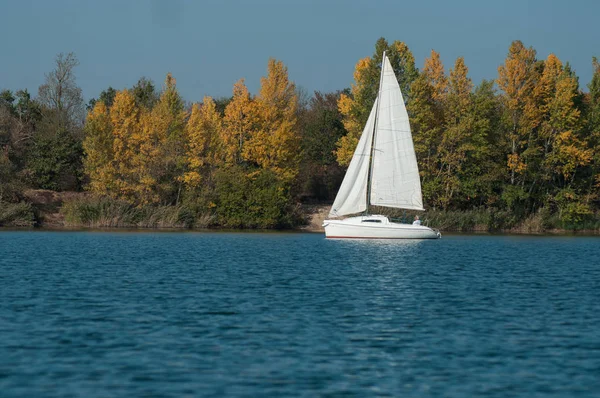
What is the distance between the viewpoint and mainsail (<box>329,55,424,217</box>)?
58.8m

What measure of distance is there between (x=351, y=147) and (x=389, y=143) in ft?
54.4

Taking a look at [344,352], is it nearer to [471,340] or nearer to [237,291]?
[471,340]

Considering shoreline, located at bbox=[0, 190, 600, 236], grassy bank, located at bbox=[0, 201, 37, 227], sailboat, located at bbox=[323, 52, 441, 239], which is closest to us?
sailboat, located at bbox=[323, 52, 441, 239]

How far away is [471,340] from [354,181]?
4100 centimetres

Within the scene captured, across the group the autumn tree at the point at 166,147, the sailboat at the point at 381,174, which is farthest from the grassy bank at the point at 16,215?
the sailboat at the point at 381,174

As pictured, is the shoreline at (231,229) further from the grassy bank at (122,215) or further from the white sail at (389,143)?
the white sail at (389,143)

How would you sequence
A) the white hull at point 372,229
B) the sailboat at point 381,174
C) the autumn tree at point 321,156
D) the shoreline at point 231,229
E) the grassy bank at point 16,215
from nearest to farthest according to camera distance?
the white hull at point 372,229 < the sailboat at point 381,174 < the grassy bank at point 16,215 < the shoreline at point 231,229 < the autumn tree at point 321,156

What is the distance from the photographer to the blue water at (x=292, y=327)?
1398 cm

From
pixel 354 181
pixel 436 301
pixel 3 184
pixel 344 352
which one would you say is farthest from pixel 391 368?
pixel 3 184

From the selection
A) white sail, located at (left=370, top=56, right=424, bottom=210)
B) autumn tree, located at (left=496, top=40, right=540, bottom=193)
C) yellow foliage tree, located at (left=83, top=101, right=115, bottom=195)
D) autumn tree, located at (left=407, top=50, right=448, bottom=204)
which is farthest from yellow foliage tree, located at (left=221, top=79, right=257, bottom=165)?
autumn tree, located at (left=496, top=40, right=540, bottom=193)

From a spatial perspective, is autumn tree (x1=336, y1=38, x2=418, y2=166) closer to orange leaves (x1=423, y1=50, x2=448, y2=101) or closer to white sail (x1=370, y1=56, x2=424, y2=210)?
orange leaves (x1=423, y1=50, x2=448, y2=101)

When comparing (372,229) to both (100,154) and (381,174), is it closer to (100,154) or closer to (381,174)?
(381,174)

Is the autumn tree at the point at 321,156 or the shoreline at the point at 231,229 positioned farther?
the autumn tree at the point at 321,156

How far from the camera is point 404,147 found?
194 feet
